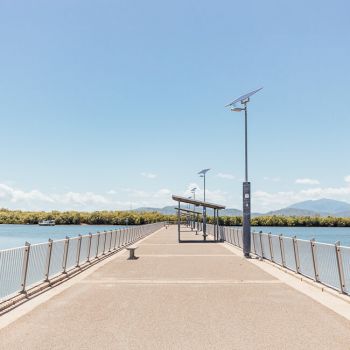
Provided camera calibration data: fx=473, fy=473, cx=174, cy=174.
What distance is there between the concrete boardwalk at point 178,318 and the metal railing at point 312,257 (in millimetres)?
959

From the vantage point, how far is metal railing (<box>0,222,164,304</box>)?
30.8 feet

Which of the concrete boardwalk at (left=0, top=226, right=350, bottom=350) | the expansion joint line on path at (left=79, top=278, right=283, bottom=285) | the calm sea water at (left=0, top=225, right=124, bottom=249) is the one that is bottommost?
the concrete boardwalk at (left=0, top=226, right=350, bottom=350)

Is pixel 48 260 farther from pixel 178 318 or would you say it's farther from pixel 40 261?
pixel 178 318

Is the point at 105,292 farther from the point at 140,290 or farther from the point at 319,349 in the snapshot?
the point at 319,349

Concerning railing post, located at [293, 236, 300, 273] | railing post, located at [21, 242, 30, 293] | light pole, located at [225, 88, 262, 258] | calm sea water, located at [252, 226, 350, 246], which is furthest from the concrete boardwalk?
calm sea water, located at [252, 226, 350, 246]

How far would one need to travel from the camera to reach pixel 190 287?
460 inches

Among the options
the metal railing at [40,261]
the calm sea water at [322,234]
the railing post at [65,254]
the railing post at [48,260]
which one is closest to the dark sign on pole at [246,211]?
the metal railing at [40,261]

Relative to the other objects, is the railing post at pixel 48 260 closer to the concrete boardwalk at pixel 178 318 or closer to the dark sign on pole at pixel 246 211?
the concrete boardwalk at pixel 178 318

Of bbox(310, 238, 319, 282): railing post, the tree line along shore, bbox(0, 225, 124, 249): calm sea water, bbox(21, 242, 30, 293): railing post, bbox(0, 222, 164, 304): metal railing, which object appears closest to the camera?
bbox(0, 222, 164, 304): metal railing

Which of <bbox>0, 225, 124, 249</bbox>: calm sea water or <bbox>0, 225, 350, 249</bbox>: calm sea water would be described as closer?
<bbox>0, 225, 124, 249</bbox>: calm sea water

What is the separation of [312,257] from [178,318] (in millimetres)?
5647

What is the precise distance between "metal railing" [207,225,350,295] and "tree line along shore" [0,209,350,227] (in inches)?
5731

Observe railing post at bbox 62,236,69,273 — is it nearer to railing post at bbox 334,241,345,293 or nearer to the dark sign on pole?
railing post at bbox 334,241,345,293

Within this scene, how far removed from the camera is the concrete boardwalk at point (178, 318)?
658 centimetres
